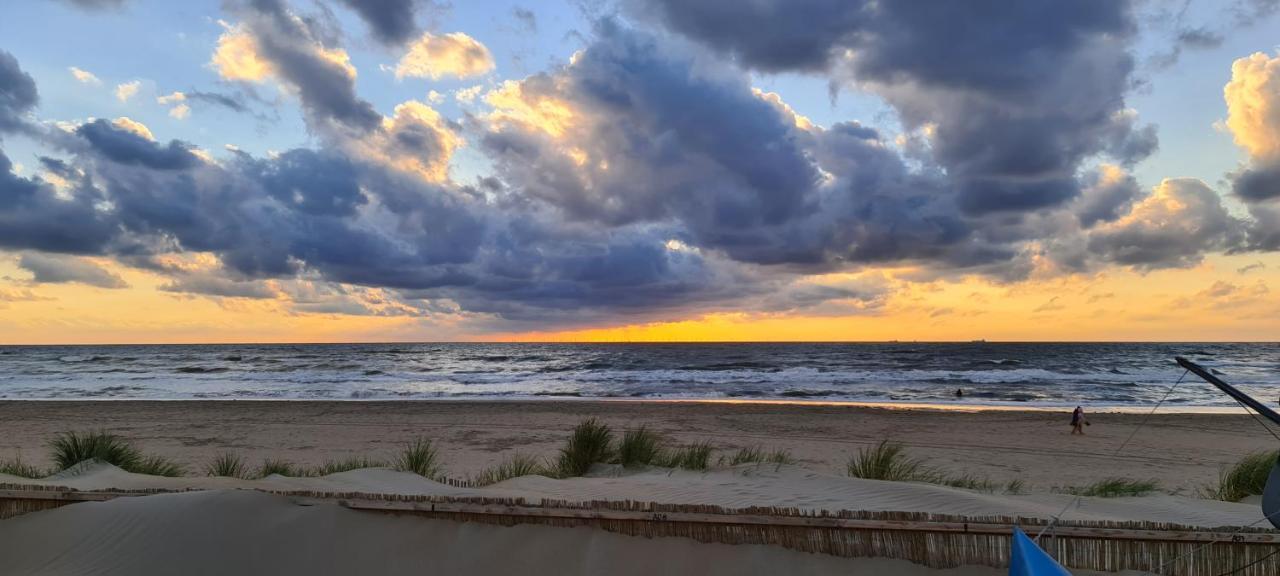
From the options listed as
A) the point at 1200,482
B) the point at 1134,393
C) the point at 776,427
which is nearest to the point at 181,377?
the point at 776,427

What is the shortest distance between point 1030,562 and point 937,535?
4.67 feet

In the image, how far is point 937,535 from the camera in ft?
15.3

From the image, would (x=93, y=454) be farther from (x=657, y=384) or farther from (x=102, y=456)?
(x=657, y=384)

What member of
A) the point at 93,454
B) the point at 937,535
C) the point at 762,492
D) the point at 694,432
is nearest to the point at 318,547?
the point at 762,492

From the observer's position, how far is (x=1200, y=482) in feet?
35.0

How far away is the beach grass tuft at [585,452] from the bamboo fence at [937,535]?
3.43 meters

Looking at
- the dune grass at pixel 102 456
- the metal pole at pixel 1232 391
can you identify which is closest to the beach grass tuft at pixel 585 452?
the dune grass at pixel 102 456

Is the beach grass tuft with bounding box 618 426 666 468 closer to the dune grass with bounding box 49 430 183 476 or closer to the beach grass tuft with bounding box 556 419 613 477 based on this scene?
the beach grass tuft with bounding box 556 419 613 477

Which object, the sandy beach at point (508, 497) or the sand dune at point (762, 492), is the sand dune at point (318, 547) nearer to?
the sandy beach at point (508, 497)

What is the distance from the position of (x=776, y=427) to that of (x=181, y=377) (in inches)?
1506

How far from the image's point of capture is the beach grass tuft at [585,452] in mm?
8523

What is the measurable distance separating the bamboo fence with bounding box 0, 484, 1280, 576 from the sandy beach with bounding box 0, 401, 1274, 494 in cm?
507

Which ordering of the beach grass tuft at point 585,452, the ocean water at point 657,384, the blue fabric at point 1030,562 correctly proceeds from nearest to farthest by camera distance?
the blue fabric at point 1030,562
the beach grass tuft at point 585,452
the ocean water at point 657,384

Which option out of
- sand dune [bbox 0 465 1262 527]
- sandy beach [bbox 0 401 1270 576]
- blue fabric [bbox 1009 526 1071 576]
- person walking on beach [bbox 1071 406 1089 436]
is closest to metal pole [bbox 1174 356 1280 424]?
blue fabric [bbox 1009 526 1071 576]
